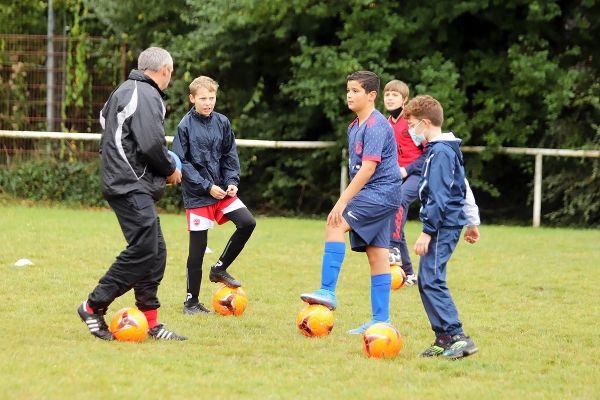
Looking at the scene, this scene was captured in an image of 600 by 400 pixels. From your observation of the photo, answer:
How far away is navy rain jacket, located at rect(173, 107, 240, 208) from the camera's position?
834cm

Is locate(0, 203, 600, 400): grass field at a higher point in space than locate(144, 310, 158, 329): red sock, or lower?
lower

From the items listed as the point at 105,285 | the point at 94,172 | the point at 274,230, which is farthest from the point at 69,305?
the point at 94,172

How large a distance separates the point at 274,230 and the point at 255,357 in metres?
7.96

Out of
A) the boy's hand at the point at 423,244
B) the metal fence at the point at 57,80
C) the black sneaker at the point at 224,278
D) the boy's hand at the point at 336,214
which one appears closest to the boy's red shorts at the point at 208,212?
the black sneaker at the point at 224,278

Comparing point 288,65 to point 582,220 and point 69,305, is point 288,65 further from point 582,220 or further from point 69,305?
point 69,305

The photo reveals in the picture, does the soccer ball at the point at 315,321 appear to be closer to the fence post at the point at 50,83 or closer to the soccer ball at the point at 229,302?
the soccer ball at the point at 229,302

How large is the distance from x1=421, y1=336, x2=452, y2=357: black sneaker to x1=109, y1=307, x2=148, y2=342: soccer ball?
71.9 inches

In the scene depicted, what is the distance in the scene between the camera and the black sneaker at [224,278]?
836cm

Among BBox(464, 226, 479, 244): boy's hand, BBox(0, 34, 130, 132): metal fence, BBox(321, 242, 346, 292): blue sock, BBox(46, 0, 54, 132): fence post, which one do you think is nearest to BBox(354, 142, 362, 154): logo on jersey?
BBox(321, 242, 346, 292): blue sock

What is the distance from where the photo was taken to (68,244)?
12.1m

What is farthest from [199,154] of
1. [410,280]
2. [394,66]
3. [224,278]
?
[394,66]

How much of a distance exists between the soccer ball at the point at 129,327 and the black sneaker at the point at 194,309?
1251mm

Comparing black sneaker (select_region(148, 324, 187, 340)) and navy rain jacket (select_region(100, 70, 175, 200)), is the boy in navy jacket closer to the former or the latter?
black sneaker (select_region(148, 324, 187, 340))

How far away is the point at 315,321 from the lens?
24.2 feet
